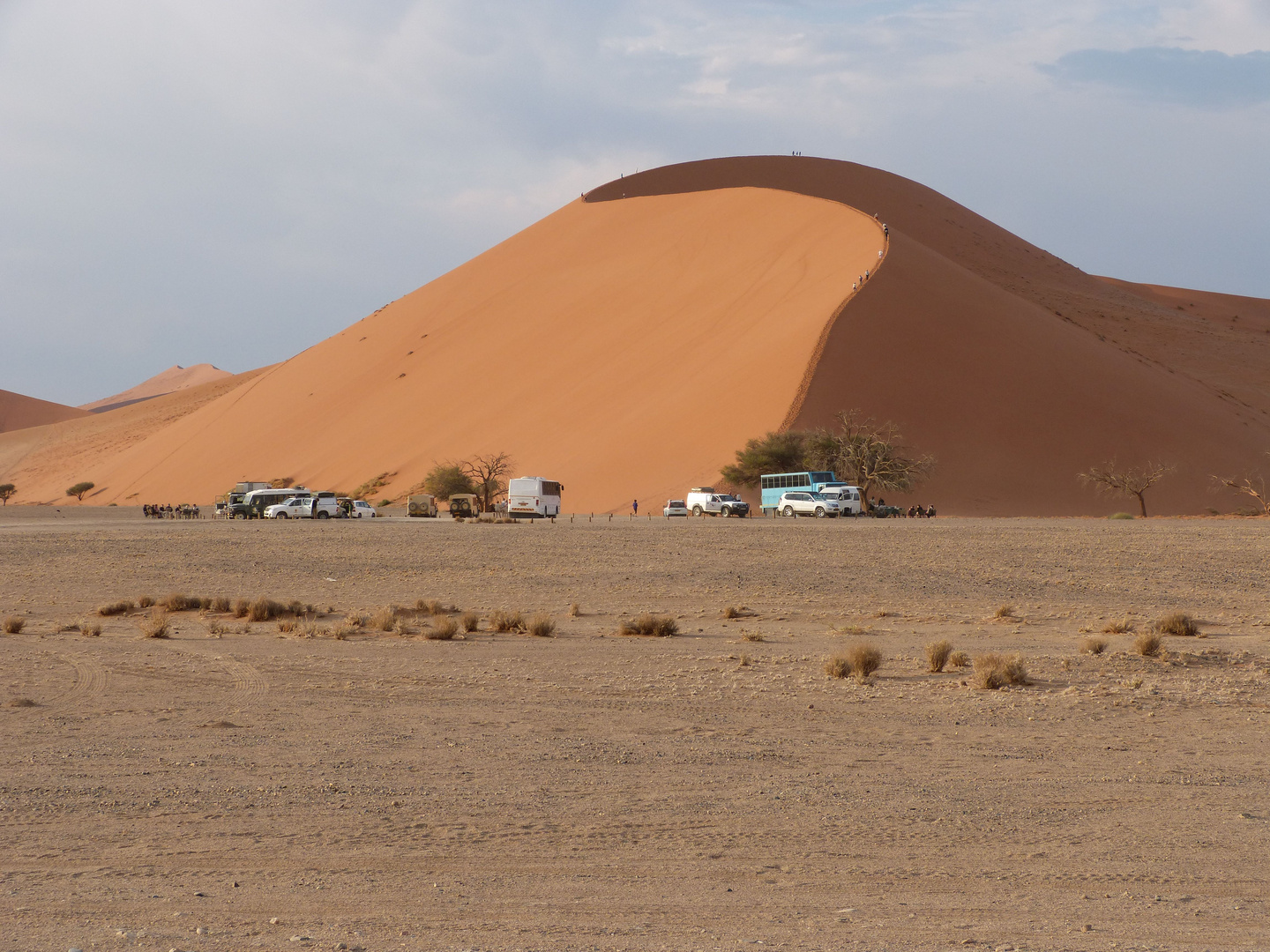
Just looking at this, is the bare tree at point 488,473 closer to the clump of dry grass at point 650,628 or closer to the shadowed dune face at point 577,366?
the shadowed dune face at point 577,366

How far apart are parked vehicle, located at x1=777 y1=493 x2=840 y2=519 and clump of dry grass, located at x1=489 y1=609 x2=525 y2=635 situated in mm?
26919

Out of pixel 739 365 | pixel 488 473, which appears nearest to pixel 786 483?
pixel 739 365

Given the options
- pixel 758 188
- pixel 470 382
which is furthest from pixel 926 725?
pixel 758 188

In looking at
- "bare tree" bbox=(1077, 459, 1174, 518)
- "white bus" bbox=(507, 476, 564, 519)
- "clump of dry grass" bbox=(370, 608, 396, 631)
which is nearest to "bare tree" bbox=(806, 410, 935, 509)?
"bare tree" bbox=(1077, 459, 1174, 518)

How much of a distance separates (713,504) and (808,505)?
3.72m

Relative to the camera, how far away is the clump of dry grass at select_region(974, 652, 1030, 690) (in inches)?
406

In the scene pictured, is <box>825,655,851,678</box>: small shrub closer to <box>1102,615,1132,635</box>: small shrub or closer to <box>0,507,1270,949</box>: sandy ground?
<box>0,507,1270,949</box>: sandy ground

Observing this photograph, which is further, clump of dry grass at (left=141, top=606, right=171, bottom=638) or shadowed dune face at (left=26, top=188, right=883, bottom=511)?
shadowed dune face at (left=26, top=188, right=883, bottom=511)

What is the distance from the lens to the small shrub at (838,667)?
10859mm

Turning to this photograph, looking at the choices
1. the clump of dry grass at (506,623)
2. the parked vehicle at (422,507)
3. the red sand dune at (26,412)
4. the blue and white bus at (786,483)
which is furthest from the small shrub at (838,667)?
the red sand dune at (26,412)

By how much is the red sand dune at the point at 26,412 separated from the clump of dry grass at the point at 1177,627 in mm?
165497

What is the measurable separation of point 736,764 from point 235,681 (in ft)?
17.7

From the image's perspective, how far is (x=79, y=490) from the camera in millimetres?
81875

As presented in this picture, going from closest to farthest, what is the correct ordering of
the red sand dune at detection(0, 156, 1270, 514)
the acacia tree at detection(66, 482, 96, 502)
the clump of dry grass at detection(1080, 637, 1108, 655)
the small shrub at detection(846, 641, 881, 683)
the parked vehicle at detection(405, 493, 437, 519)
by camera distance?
1. the small shrub at detection(846, 641, 881, 683)
2. the clump of dry grass at detection(1080, 637, 1108, 655)
3. the parked vehicle at detection(405, 493, 437, 519)
4. the red sand dune at detection(0, 156, 1270, 514)
5. the acacia tree at detection(66, 482, 96, 502)
